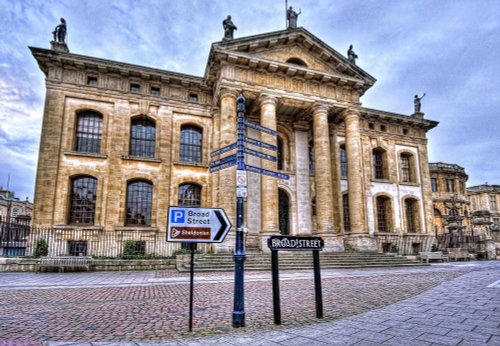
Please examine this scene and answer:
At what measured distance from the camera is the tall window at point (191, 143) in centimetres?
2095

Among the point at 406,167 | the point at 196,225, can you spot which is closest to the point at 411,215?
the point at 406,167

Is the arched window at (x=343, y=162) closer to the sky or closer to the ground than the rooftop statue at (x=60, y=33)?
closer to the ground

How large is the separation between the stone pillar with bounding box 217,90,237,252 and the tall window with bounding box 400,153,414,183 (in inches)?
684

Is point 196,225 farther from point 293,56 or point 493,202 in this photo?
point 493,202

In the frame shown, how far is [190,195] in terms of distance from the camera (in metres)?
20.3

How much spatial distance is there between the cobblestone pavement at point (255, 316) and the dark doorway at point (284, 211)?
44.8 feet

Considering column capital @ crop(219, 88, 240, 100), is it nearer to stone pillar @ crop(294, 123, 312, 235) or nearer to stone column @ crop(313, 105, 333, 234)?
stone column @ crop(313, 105, 333, 234)

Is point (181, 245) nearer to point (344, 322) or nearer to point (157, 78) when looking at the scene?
point (157, 78)

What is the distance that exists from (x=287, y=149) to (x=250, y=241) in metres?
7.82

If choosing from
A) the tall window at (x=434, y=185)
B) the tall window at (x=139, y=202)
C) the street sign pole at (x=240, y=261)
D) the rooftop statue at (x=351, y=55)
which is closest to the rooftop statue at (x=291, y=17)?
the rooftop statue at (x=351, y=55)

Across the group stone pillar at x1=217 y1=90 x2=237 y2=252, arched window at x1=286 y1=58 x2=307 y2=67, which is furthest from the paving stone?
arched window at x1=286 y1=58 x2=307 y2=67

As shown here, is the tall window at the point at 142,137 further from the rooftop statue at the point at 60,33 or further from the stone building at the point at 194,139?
the rooftop statue at the point at 60,33

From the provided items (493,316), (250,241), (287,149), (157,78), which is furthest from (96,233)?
(493,316)

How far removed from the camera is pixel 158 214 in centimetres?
1895
